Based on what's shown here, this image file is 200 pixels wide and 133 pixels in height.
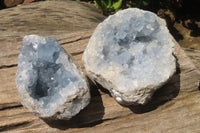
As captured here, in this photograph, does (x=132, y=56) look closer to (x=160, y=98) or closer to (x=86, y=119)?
(x=160, y=98)

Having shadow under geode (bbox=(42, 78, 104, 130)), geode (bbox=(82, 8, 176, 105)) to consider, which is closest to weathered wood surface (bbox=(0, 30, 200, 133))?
shadow under geode (bbox=(42, 78, 104, 130))

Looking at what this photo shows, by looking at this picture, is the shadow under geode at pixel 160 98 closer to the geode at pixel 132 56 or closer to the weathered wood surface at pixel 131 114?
the weathered wood surface at pixel 131 114

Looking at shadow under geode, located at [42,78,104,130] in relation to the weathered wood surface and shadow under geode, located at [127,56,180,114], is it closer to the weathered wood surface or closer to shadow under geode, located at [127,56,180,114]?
the weathered wood surface

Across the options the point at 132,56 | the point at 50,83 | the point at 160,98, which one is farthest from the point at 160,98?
the point at 50,83

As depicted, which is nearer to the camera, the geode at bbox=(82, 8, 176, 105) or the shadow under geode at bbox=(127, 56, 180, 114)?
the geode at bbox=(82, 8, 176, 105)

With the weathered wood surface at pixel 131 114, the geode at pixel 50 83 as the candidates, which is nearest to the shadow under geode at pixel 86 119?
the weathered wood surface at pixel 131 114
